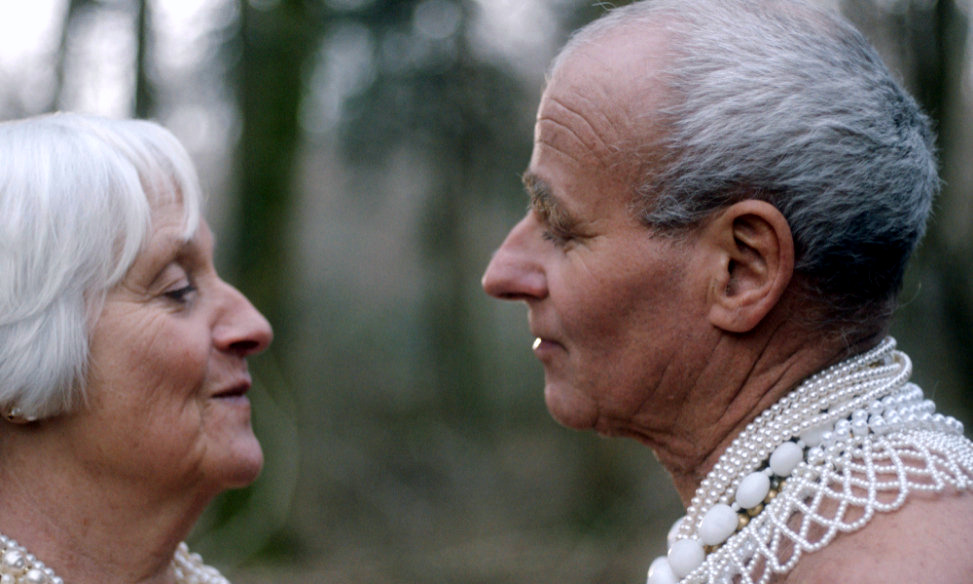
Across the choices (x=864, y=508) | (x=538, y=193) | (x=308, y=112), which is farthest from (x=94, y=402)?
(x=308, y=112)

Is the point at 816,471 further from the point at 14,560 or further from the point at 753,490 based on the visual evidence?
the point at 14,560

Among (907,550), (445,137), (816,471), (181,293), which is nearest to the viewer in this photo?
(907,550)

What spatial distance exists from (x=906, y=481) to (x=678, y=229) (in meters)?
0.74

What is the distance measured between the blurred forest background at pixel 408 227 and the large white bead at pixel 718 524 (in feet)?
17.9

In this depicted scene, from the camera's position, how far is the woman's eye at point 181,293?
8.45ft

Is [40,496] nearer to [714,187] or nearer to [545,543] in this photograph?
[714,187]

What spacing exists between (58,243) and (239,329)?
55 cm

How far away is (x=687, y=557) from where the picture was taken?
6.90 feet

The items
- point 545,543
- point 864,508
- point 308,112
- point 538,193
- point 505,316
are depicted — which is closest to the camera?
point 864,508

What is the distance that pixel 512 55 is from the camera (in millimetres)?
9289

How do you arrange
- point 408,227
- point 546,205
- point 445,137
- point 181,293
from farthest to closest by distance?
point 408,227 < point 445,137 < point 181,293 < point 546,205

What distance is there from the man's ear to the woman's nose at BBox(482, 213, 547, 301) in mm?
475

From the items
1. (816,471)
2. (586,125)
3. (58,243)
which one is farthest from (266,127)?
(816,471)

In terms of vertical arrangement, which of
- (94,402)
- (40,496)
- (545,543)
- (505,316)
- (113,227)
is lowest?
(545,543)
